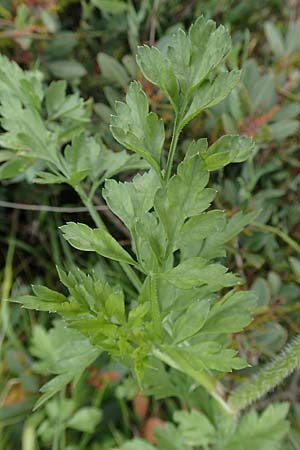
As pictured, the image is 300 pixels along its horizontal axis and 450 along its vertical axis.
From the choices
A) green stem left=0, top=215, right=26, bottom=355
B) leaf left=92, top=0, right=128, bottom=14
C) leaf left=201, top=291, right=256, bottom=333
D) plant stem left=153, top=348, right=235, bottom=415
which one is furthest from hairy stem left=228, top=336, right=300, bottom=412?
leaf left=92, top=0, right=128, bottom=14

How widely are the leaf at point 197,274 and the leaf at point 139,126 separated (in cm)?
11

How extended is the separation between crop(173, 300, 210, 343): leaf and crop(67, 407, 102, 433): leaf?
0.51 meters

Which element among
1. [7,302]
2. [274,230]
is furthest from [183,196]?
[7,302]

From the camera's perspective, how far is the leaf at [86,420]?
1.18 m

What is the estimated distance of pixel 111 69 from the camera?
119 cm

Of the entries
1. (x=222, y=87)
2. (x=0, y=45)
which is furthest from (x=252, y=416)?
(x=0, y=45)

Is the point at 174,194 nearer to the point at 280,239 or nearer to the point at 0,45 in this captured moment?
the point at 280,239

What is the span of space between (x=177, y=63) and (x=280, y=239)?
70cm

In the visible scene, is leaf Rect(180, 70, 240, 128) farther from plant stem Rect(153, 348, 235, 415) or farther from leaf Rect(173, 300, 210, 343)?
plant stem Rect(153, 348, 235, 415)

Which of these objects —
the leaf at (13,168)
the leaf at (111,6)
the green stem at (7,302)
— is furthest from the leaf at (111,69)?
the green stem at (7,302)

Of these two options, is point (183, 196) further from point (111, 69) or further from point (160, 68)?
point (111, 69)

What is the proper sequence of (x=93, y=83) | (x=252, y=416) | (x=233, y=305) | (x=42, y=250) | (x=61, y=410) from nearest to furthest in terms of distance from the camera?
(x=233, y=305) → (x=252, y=416) → (x=61, y=410) → (x=93, y=83) → (x=42, y=250)

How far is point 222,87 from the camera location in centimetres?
65

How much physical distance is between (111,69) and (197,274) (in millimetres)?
649
